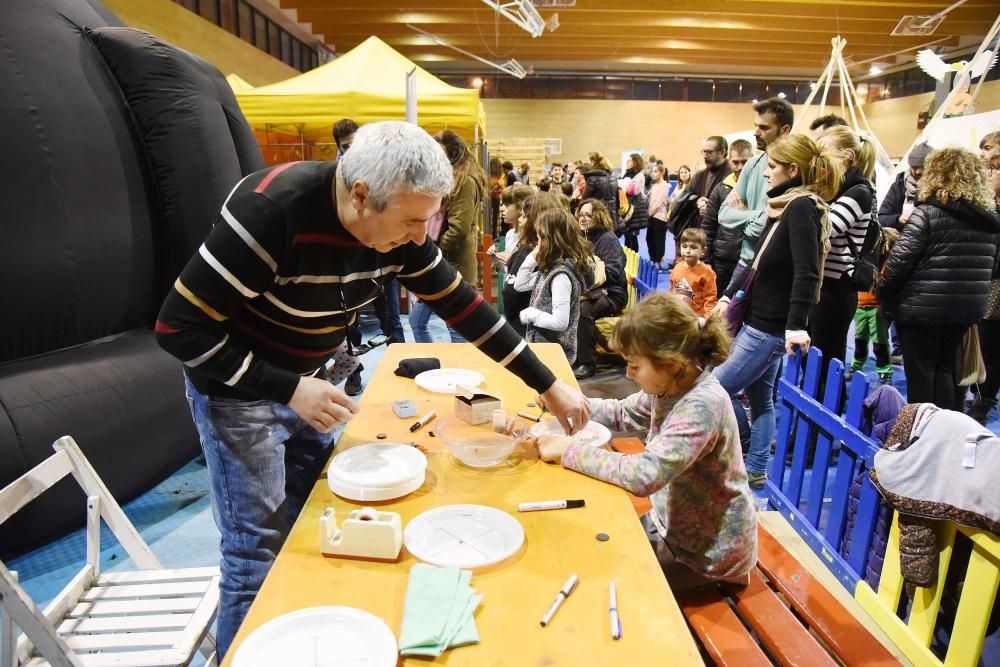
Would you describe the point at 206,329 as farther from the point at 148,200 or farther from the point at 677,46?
the point at 677,46

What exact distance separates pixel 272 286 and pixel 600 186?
806cm

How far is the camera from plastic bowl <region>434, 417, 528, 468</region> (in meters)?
1.74

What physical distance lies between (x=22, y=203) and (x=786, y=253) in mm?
3357

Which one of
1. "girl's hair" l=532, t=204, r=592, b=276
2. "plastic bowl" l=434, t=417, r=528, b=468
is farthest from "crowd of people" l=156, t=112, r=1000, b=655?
"girl's hair" l=532, t=204, r=592, b=276

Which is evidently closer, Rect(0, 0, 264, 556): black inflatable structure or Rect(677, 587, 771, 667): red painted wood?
Rect(677, 587, 771, 667): red painted wood

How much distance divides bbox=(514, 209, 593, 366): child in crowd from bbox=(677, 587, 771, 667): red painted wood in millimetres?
2218

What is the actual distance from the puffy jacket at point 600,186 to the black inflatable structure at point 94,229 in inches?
235

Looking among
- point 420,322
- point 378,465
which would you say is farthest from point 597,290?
point 378,465

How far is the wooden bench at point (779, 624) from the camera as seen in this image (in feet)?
5.21

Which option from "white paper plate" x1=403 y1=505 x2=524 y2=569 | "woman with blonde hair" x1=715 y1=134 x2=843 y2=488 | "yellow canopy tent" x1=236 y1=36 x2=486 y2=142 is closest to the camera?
"white paper plate" x1=403 y1=505 x2=524 y2=569

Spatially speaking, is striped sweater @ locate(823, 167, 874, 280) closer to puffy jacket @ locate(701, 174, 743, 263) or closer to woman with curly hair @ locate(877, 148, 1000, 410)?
woman with curly hair @ locate(877, 148, 1000, 410)

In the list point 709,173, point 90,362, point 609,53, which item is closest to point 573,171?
point 609,53

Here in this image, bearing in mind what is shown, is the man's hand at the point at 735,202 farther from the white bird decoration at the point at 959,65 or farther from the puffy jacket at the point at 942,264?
the white bird decoration at the point at 959,65

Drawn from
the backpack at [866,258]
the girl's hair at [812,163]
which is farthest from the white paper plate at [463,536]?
the backpack at [866,258]
